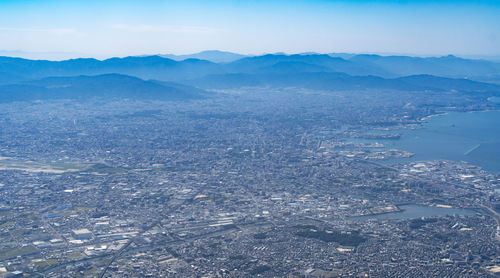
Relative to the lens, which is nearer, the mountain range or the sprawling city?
the sprawling city

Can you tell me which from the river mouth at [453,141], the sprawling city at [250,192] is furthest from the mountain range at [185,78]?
the river mouth at [453,141]

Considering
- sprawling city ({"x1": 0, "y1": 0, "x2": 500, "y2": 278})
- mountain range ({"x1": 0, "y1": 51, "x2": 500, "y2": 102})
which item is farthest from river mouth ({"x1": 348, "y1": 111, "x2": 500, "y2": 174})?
mountain range ({"x1": 0, "y1": 51, "x2": 500, "y2": 102})

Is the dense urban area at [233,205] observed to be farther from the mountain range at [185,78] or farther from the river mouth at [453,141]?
the mountain range at [185,78]

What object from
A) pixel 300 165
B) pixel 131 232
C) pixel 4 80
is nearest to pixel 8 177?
pixel 131 232

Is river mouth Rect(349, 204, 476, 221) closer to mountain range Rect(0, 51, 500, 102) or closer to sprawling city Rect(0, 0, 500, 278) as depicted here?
sprawling city Rect(0, 0, 500, 278)

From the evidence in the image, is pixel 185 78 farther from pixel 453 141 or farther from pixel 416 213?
pixel 416 213

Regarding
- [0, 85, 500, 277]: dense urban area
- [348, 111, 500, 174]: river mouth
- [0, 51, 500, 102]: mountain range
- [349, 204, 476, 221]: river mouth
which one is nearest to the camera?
[0, 85, 500, 277]: dense urban area
